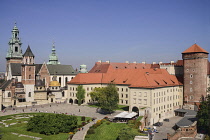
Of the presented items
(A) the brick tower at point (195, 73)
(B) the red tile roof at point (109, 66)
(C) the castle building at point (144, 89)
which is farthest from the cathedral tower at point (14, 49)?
(A) the brick tower at point (195, 73)

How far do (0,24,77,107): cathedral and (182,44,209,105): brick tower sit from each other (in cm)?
4567

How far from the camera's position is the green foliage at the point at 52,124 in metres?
48.9

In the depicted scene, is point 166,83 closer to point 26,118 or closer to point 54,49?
point 26,118

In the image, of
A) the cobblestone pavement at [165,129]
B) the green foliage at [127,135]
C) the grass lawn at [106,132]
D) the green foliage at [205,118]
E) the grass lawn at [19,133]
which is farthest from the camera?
the green foliage at [205,118]

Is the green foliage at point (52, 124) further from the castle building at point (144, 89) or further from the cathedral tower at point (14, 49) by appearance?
the cathedral tower at point (14, 49)

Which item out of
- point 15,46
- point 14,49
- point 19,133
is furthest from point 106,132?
point 15,46

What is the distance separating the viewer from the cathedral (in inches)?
3191

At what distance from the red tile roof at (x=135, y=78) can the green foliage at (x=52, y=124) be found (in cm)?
2329

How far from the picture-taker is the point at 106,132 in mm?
48500

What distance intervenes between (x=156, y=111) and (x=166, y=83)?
36.5ft

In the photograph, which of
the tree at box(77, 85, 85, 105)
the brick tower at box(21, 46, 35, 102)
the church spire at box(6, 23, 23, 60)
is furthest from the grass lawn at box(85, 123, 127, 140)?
the church spire at box(6, 23, 23, 60)

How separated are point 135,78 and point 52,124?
115 feet

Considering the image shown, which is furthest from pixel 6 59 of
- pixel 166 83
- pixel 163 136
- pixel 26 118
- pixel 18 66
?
pixel 163 136

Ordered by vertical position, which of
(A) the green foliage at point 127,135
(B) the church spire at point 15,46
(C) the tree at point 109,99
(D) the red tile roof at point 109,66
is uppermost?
(B) the church spire at point 15,46
